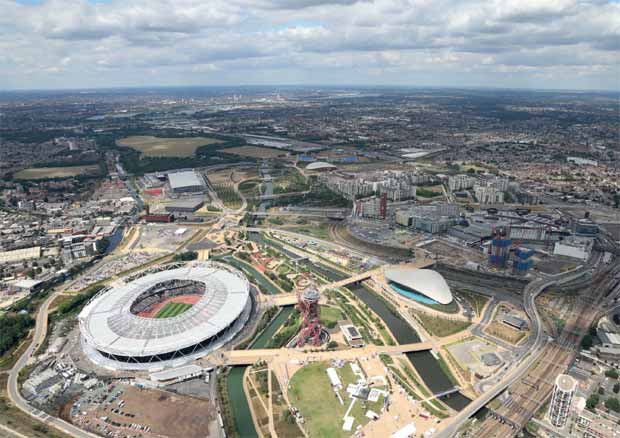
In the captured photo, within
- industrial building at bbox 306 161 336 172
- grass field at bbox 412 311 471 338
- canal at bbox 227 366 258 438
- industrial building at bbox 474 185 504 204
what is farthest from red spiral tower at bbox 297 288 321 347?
industrial building at bbox 306 161 336 172

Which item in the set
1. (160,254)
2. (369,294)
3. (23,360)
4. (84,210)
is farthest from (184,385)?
(84,210)

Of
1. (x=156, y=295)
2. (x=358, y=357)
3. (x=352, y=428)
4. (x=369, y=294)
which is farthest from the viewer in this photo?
(x=369, y=294)

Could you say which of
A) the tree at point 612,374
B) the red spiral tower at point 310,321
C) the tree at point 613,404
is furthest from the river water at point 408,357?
the tree at point 612,374

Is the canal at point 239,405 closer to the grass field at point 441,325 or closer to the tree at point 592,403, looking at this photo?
the grass field at point 441,325

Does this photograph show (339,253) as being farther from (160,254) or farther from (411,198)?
(411,198)

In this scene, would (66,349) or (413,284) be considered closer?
(66,349)

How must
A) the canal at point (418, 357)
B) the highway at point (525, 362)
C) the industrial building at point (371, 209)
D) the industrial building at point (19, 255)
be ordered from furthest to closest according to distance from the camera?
the industrial building at point (371, 209)
the industrial building at point (19, 255)
the canal at point (418, 357)
the highway at point (525, 362)

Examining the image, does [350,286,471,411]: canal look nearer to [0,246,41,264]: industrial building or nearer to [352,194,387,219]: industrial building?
[352,194,387,219]: industrial building
